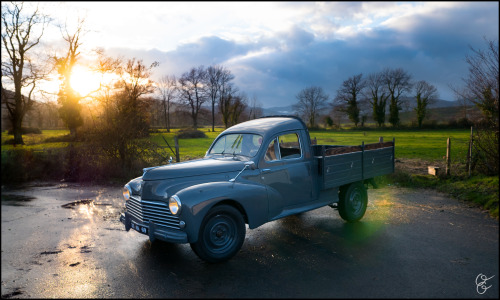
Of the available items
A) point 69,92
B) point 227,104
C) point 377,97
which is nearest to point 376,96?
point 377,97

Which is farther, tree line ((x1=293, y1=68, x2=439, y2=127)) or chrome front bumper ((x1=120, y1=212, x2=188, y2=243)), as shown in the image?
tree line ((x1=293, y1=68, x2=439, y2=127))

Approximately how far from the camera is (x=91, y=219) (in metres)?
7.30

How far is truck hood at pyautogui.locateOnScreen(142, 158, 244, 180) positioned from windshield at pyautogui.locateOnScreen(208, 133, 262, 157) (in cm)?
39

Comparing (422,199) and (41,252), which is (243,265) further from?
(422,199)

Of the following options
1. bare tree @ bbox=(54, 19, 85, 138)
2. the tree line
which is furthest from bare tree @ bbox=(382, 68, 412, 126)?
bare tree @ bbox=(54, 19, 85, 138)

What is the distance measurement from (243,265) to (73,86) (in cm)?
3565

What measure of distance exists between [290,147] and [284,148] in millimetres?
124

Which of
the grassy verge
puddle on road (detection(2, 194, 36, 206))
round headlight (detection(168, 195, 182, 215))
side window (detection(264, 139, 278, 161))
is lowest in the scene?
puddle on road (detection(2, 194, 36, 206))

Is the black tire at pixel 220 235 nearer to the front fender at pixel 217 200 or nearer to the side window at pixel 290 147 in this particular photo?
the front fender at pixel 217 200

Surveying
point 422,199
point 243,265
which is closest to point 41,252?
point 243,265

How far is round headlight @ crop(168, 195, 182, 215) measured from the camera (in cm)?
442

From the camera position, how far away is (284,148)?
250 inches

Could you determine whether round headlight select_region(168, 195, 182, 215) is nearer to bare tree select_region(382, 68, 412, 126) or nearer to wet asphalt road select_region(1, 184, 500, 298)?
wet asphalt road select_region(1, 184, 500, 298)

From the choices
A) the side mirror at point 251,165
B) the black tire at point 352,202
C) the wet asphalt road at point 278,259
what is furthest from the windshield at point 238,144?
the black tire at point 352,202
